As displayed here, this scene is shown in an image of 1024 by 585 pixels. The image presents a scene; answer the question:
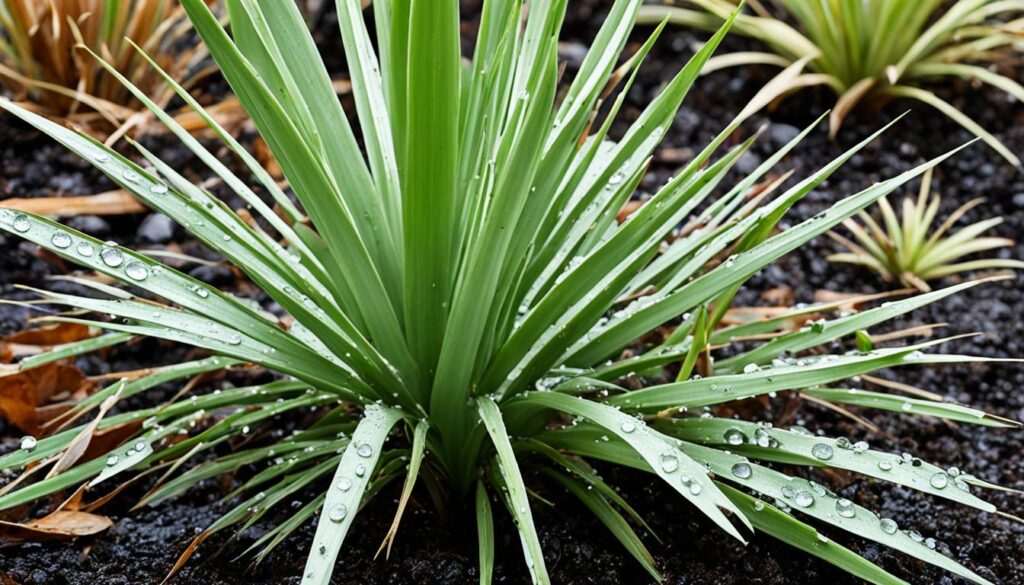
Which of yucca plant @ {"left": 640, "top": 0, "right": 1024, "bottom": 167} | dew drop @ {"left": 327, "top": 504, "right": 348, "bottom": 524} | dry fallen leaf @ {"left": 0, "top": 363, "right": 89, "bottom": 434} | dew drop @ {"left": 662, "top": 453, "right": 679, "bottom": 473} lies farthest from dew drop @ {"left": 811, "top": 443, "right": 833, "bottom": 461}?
yucca plant @ {"left": 640, "top": 0, "right": 1024, "bottom": 167}

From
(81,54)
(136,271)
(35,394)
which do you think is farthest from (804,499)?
(81,54)

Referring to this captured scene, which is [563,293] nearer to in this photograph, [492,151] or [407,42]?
[492,151]

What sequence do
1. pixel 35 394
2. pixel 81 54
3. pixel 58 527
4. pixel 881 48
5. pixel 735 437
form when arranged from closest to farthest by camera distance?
pixel 735 437 < pixel 58 527 < pixel 35 394 < pixel 81 54 < pixel 881 48

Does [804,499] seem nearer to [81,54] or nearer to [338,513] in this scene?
[338,513]

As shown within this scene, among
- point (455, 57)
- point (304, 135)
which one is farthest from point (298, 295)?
point (455, 57)

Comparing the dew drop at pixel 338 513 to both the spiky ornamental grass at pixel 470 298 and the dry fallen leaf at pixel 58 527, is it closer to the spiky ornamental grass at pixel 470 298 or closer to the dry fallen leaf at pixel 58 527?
the spiky ornamental grass at pixel 470 298

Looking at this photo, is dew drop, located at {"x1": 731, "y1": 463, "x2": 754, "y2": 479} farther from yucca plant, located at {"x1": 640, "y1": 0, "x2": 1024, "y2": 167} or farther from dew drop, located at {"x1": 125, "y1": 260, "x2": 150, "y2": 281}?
yucca plant, located at {"x1": 640, "y1": 0, "x2": 1024, "y2": 167}
